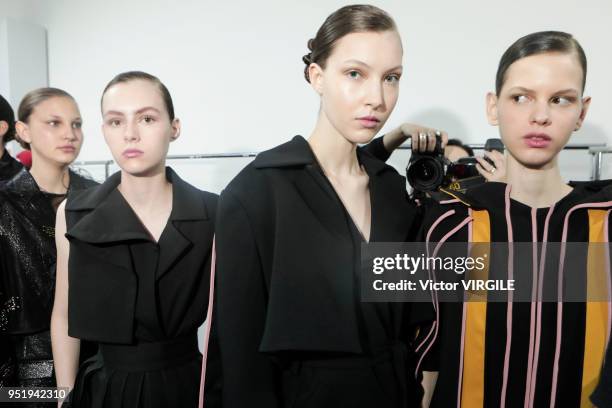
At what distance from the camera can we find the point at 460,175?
124 cm

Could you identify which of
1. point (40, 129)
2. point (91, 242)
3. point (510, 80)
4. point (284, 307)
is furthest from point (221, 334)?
point (40, 129)

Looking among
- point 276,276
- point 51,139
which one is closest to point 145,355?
point 276,276

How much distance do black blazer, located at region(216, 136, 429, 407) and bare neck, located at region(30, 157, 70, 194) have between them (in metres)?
0.97

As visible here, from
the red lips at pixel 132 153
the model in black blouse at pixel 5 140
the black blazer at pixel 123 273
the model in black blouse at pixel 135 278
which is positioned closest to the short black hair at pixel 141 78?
the model in black blouse at pixel 135 278

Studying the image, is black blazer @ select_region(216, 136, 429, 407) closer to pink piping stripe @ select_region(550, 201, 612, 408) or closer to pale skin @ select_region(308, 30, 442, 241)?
pale skin @ select_region(308, 30, 442, 241)

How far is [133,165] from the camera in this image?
102 centimetres

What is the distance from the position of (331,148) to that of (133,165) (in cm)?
47

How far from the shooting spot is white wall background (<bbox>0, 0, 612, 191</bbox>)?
212 centimetres

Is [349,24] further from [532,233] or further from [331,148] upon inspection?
[532,233]

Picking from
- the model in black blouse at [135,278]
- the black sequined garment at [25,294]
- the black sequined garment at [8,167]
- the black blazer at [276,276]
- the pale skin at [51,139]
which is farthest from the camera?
the black sequined garment at [8,167]

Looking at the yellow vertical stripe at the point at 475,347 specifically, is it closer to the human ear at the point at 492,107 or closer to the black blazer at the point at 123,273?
the human ear at the point at 492,107

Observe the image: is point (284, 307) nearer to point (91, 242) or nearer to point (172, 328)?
point (172, 328)

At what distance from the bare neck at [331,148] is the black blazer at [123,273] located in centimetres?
34

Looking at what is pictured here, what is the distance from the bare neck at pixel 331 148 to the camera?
88 centimetres
